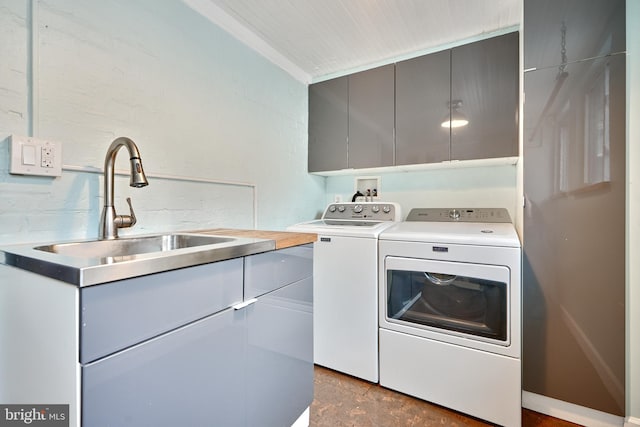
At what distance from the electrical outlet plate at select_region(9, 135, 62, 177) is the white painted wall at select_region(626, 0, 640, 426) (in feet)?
7.75

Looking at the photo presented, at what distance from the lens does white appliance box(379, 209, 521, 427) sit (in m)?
1.35

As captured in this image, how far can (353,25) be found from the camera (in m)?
1.81

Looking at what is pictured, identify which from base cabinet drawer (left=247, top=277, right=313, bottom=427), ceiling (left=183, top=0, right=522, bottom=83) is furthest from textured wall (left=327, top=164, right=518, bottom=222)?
base cabinet drawer (left=247, top=277, right=313, bottom=427)

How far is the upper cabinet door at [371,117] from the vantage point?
7.03 feet

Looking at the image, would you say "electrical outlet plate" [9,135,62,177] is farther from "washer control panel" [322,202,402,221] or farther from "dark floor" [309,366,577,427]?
"washer control panel" [322,202,402,221]

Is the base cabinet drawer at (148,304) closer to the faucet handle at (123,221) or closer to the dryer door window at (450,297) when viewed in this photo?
the faucet handle at (123,221)

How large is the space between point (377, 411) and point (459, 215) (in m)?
1.39

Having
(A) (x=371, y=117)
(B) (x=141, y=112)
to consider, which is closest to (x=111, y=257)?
(B) (x=141, y=112)

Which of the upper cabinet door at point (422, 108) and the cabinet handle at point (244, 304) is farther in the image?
the upper cabinet door at point (422, 108)

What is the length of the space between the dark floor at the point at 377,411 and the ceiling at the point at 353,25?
7.25 ft

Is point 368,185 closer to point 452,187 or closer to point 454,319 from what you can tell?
point 452,187

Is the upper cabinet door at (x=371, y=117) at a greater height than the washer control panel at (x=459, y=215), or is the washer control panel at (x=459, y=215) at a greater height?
the upper cabinet door at (x=371, y=117)

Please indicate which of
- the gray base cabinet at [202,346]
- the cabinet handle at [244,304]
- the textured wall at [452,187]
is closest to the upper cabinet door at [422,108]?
the textured wall at [452,187]

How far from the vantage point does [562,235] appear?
140 centimetres
